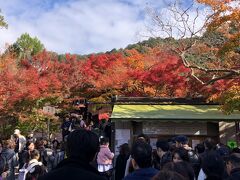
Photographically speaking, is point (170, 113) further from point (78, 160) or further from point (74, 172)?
point (74, 172)

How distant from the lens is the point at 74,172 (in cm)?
238

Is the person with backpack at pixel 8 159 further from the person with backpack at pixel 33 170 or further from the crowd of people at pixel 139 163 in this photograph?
the person with backpack at pixel 33 170

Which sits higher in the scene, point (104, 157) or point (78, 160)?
point (78, 160)

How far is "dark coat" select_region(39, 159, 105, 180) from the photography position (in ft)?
7.75

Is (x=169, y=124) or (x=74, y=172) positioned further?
(x=169, y=124)

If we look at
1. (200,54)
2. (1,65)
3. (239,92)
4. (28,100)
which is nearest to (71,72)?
(1,65)

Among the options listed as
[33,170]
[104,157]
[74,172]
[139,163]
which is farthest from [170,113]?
[74,172]

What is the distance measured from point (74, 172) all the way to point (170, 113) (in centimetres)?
Result: 1188

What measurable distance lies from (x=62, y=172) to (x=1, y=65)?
1747 cm

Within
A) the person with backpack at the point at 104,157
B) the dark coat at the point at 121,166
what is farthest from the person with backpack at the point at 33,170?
the person with backpack at the point at 104,157

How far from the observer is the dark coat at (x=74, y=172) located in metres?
2.36

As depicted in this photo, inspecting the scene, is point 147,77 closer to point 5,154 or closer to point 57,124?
point 57,124

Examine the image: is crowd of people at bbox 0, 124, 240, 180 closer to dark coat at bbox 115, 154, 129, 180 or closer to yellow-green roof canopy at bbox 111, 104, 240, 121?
dark coat at bbox 115, 154, 129, 180

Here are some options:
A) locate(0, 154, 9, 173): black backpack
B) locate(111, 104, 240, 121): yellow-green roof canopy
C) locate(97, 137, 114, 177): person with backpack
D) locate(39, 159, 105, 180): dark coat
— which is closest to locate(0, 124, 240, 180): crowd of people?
locate(39, 159, 105, 180): dark coat
